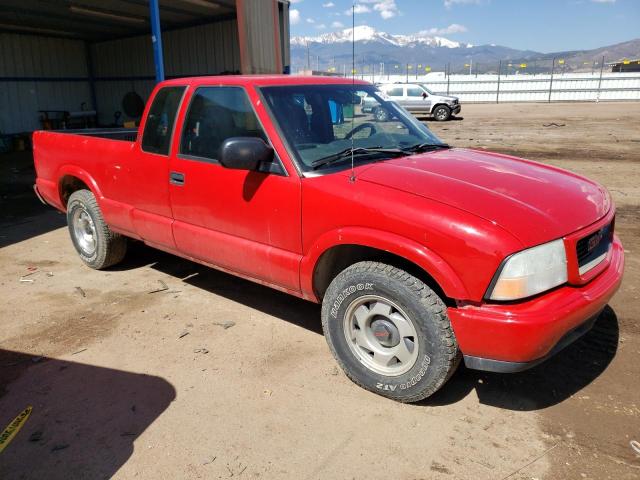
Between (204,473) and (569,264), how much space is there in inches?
83.4

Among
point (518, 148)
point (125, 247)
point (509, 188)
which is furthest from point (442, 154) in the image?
point (518, 148)

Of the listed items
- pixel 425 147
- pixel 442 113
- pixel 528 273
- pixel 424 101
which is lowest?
Result: pixel 528 273

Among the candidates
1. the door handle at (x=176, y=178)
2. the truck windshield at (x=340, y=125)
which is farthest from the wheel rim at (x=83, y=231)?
the truck windshield at (x=340, y=125)

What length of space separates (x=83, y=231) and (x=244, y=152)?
121 inches

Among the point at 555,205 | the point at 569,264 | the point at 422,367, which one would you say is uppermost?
the point at 555,205

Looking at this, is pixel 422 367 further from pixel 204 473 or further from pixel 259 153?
pixel 259 153

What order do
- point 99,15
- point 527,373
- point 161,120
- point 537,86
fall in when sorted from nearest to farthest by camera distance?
1. point 527,373
2. point 161,120
3. point 99,15
4. point 537,86

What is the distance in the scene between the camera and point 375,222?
278 cm

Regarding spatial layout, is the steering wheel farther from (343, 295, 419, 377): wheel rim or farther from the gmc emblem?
the gmc emblem

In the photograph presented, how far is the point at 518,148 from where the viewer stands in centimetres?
1329

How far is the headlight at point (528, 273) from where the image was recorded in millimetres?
2428

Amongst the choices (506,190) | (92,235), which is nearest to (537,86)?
(92,235)

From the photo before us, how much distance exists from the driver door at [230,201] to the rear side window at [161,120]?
0.61 ft

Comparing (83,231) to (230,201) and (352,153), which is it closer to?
(230,201)
